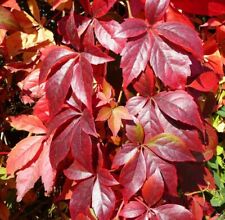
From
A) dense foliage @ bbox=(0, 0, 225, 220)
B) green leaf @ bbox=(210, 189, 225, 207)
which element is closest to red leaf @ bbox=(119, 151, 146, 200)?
dense foliage @ bbox=(0, 0, 225, 220)

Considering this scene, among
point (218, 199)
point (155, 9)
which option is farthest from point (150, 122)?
point (218, 199)

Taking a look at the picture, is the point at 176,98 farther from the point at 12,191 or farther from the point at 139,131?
the point at 12,191

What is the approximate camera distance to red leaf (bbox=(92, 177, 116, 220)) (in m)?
1.12

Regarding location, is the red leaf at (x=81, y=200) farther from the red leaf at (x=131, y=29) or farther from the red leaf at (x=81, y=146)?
the red leaf at (x=131, y=29)

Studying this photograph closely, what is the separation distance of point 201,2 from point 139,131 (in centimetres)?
35

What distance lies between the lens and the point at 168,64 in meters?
1.07

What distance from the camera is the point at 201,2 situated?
1.18 metres

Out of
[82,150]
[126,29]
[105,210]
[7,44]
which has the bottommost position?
[105,210]

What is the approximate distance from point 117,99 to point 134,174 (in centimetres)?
25

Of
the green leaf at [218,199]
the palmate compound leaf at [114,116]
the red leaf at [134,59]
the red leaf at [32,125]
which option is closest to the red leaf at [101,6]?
the red leaf at [134,59]

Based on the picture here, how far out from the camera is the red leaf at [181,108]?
42.8 inches

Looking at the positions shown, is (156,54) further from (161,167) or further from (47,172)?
(47,172)

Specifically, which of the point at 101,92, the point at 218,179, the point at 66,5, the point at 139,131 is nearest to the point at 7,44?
the point at 66,5

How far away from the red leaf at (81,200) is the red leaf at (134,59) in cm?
27
